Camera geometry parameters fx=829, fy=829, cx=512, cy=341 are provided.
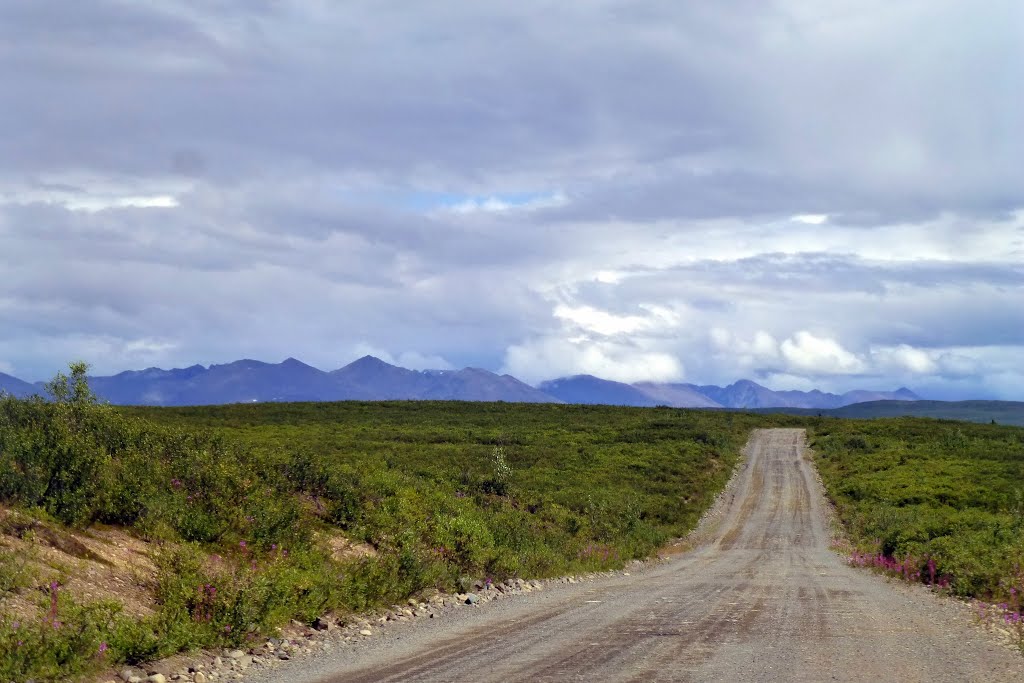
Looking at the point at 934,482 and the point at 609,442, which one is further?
the point at 609,442

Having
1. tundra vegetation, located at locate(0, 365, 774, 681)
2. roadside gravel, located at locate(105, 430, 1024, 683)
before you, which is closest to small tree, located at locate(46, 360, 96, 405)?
tundra vegetation, located at locate(0, 365, 774, 681)

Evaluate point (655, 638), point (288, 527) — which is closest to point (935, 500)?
point (655, 638)

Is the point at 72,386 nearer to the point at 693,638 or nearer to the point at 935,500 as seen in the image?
the point at 693,638

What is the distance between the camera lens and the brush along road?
34.8 ft

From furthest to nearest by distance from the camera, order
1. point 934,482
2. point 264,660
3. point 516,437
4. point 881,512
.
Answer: point 516,437, point 934,482, point 881,512, point 264,660

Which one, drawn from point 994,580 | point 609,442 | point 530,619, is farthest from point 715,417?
Result: point 530,619

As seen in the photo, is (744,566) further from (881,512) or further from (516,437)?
(516,437)

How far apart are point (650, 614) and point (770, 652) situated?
429 centimetres

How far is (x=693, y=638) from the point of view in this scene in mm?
13094

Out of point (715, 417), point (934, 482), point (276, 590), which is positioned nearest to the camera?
point (276, 590)

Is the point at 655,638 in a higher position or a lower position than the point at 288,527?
lower

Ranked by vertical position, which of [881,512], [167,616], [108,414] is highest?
[108,414]

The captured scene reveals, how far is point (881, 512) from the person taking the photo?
4372 centimetres

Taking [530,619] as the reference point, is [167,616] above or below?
above
